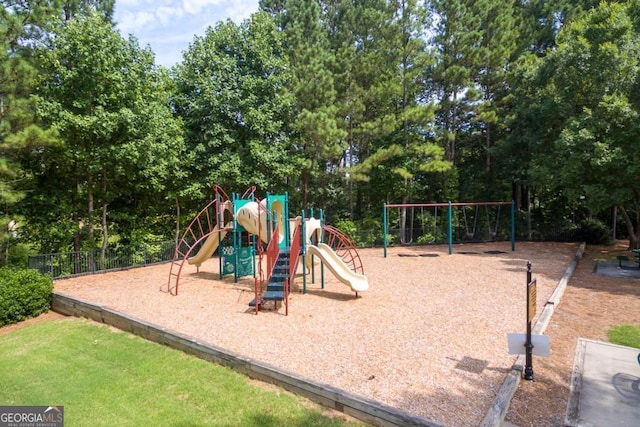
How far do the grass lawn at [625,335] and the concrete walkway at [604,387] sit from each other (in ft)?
0.95

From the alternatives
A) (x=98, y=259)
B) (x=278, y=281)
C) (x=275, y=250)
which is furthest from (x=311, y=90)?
(x=278, y=281)

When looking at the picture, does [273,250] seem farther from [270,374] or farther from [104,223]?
[104,223]

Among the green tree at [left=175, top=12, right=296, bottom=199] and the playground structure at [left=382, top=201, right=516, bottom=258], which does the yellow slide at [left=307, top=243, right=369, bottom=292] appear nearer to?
the green tree at [left=175, top=12, right=296, bottom=199]

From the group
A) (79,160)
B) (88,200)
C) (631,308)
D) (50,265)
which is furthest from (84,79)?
(631,308)

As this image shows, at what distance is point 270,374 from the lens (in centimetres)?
455

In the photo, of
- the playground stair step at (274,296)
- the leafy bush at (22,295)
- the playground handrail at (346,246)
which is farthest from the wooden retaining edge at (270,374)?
the playground handrail at (346,246)

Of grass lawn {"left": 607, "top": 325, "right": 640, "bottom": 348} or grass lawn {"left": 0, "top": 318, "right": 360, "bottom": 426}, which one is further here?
grass lawn {"left": 607, "top": 325, "right": 640, "bottom": 348}

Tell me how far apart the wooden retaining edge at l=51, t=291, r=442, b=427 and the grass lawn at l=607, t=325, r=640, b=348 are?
440cm

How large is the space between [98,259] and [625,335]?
45.7 ft

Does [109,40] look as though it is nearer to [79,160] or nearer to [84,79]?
[84,79]

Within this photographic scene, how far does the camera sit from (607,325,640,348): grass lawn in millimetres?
5648

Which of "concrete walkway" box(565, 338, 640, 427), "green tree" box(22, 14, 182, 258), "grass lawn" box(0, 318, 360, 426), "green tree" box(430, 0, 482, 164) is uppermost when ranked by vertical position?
"green tree" box(430, 0, 482, 164)

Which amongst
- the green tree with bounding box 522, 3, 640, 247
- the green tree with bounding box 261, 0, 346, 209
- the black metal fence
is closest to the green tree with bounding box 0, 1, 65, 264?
the black metal fence

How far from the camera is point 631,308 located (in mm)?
7402
